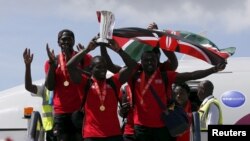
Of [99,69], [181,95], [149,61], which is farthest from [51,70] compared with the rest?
[181,95]

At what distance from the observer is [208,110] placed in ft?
26.3

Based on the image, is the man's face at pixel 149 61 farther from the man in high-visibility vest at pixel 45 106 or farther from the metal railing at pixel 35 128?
the metal railing at pixel 35 128

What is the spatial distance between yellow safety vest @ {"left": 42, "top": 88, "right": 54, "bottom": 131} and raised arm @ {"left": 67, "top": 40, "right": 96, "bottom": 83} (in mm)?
1624

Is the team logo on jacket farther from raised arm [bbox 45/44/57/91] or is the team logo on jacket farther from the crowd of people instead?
raised arm [bbox 45/44/57/91]

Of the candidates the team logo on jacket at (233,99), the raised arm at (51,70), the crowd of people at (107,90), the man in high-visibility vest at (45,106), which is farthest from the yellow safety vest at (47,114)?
the team logo on jacket at (233,99)

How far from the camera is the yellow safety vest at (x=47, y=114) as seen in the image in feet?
25.5

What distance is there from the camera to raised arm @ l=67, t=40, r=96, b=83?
614 centimetres

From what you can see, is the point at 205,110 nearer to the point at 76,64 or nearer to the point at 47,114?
the point at 47,114

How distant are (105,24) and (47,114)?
2073mm

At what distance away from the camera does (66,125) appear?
6641 millimetres

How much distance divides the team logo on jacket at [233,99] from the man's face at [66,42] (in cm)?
304

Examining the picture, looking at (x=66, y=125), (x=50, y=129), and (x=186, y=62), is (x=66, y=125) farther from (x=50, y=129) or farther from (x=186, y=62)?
(x=186, y=62)

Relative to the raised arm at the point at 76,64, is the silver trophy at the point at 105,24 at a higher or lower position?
higher

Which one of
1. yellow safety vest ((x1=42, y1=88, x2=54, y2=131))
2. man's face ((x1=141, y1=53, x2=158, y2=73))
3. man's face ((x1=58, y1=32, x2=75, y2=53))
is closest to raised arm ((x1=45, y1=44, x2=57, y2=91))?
man's face ((x1=58, y1=32, x2=75, y2=53))
